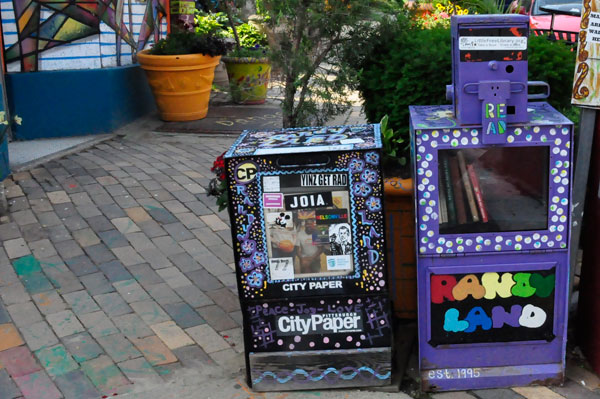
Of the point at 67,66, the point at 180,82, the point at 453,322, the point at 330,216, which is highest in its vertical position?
the point at 67,66

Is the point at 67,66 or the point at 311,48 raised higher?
the point at 311,48

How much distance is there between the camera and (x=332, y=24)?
4367 millimetres

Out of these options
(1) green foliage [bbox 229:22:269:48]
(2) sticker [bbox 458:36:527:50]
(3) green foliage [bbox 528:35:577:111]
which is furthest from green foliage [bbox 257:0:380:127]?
(1) green foliage [bbox 229:22:269:48]

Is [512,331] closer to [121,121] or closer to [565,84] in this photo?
[565,84]

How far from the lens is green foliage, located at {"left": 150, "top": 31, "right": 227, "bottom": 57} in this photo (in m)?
8.66

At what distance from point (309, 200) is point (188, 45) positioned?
5.99m

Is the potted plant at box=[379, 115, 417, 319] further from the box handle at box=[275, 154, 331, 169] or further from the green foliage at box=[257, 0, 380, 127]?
the green foliage at box=[257, 0, 380, 127]

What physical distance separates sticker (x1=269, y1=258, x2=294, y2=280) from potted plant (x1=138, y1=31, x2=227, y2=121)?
5577 mm

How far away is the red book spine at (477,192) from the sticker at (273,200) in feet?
2.87

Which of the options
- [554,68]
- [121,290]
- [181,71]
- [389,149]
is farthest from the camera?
[181,71]

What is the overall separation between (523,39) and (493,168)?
0.58 m

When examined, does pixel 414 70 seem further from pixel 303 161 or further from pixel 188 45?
pixel 188 45

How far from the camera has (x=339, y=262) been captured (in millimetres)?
3305

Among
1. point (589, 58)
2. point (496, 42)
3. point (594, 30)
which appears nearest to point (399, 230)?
point (496, 42)
